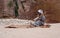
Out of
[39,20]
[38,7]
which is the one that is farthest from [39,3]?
[39,20]

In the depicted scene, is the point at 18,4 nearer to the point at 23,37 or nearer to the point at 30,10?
the point at 30,10

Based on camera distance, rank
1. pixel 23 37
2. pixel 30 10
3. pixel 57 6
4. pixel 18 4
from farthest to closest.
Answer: pixel 18 4 < pixel 30 10 < pixel 57 6 < pixel 23 37

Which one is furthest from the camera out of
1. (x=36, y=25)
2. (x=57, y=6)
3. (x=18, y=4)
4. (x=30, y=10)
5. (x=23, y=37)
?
(x=18, y=4)

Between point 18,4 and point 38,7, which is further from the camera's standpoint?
point 18,4

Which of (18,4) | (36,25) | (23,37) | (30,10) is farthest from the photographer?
(18,4)

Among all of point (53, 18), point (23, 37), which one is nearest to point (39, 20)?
point (23, 37)

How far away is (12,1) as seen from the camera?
63.7ft

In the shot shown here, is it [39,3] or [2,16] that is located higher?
[39,3]

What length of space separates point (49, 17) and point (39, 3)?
1.39m

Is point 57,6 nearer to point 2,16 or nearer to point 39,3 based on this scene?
point 39,3

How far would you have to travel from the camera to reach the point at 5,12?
19406 mm

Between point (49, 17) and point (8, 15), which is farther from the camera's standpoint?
point (8, 15)

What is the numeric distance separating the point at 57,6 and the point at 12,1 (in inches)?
185

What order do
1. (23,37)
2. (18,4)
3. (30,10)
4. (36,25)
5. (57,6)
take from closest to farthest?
(23,37)
(36,25)
(57,6)
(30,10)
(18,4)
